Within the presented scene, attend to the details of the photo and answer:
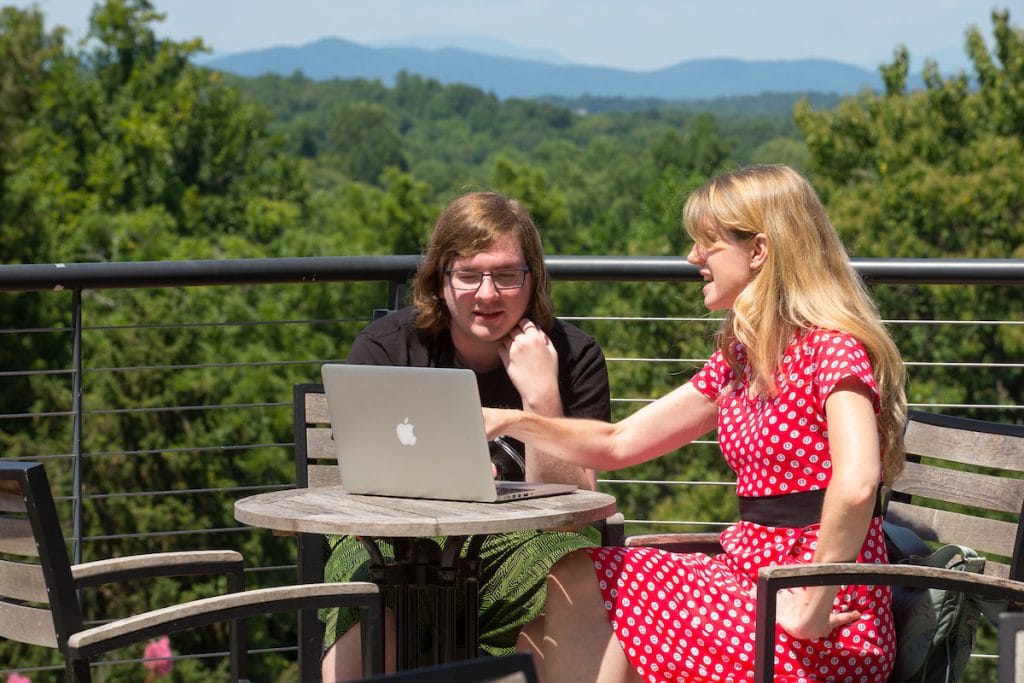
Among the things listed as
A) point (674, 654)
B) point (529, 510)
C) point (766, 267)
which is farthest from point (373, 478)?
point (766, 267)

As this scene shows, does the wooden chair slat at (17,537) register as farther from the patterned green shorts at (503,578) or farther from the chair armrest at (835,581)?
the chair armrest at (835,581)

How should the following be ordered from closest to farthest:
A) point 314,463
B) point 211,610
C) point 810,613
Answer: point 211,610
point 810,613
point 314,463

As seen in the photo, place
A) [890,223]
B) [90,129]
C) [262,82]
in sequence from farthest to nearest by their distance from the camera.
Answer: [262,82] → [90,129] → [890,223]

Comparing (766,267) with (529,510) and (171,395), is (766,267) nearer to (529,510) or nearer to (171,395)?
(529,510)

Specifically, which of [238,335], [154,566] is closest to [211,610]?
[154,566]

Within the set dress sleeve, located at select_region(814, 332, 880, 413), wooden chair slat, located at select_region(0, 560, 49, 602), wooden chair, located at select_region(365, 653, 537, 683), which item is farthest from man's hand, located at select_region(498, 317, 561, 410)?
wooden chair, located at select_region(365, 653, 537, 683)

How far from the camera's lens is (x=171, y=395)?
82.5 ft

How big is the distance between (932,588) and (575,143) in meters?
82.3

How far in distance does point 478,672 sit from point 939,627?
1.38m

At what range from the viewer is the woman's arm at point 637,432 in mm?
2826

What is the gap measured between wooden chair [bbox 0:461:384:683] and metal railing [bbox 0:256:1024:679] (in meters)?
1.02

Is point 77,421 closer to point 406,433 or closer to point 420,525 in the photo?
point 406,433

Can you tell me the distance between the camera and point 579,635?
2510mm

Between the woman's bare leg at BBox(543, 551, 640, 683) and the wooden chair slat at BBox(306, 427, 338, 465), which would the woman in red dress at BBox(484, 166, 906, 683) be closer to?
the woman's bare leg at BBox(543, 551, 640, 683)
